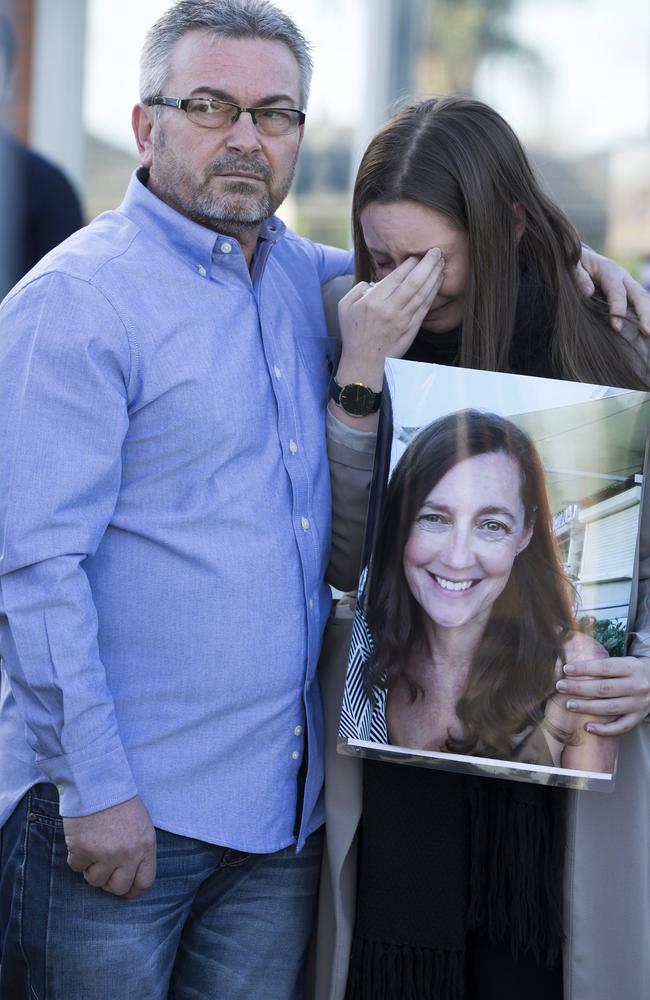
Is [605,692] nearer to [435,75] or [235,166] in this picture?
[235,166]

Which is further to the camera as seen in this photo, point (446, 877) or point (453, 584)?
point (446, 877)

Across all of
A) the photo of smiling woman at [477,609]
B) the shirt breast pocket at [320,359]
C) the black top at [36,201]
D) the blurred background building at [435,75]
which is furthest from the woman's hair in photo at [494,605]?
the blurred background building at [435,75]

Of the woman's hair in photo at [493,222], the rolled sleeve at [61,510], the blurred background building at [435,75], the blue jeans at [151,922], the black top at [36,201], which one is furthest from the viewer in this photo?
the blurred background building at [435,75]

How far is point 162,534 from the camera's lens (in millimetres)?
1626

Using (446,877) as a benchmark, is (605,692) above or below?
above

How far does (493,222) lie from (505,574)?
2.05ft

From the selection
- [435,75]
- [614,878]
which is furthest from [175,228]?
[435,75]

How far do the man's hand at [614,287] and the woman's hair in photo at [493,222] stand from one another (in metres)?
0.02

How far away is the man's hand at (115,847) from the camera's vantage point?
1.55 meters

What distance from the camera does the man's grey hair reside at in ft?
5.65

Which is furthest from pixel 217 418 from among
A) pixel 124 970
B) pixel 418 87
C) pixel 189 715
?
pixel 418 87

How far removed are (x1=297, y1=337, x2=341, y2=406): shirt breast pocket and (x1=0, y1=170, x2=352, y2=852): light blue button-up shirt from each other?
3cm

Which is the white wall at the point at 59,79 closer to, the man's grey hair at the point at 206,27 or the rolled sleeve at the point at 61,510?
the man's grey hair at the point at 206,27

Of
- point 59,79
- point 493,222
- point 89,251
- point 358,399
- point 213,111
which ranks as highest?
point 59,79
